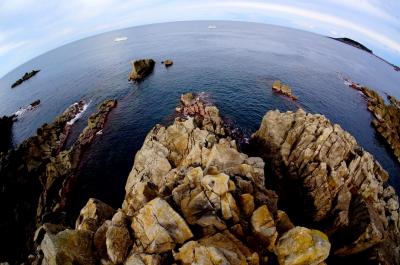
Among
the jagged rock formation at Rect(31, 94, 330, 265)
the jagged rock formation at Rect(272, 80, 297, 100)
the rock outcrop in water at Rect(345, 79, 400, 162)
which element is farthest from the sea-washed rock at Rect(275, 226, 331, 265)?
the jagged rock formation at Rect(272, 80, 297, 100)

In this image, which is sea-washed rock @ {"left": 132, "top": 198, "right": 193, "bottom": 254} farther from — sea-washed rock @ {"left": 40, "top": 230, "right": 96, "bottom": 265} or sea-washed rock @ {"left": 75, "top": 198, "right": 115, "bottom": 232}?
sea-washed rock @ {"left": 75, "top": 198, "right": 115, "bottom": 232}

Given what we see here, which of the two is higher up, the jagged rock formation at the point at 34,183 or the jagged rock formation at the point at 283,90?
the jagged rock formation at the point at 283,90

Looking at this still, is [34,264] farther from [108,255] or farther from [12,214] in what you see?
[12,214]

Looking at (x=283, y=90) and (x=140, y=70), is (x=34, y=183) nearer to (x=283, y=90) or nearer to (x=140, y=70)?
(x=140, y=70)

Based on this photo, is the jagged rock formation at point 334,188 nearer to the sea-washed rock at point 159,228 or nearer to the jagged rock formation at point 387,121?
the sea-washed rock at point 159,228

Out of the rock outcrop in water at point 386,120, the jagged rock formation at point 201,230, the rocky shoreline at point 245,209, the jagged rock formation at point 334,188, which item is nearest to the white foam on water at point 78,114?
the rocky shoreline at point 245,209

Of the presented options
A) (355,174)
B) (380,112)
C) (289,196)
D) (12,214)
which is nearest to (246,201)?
(289,196)

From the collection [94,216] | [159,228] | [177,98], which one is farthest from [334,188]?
[177,98]

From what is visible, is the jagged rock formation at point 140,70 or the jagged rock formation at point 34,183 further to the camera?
the jagged rock formation at point 140,70
